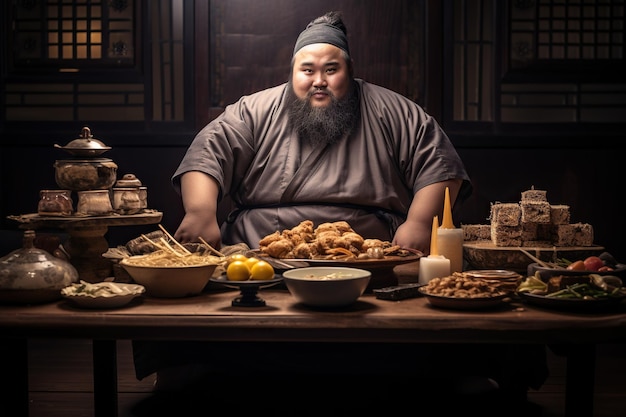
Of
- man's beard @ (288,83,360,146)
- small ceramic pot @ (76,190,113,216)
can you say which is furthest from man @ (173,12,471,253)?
small ceramic pot @ (76,190,113,216)

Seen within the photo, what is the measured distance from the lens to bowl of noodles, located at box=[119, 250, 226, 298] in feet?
7.87

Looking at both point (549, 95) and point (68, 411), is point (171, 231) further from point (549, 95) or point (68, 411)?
point (549, 95)

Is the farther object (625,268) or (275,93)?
(275,93)

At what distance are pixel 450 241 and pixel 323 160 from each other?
1.41m

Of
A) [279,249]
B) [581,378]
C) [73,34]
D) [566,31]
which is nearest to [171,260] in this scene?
[279,249]

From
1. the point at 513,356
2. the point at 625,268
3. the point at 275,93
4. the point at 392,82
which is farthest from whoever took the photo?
the point at 392,82

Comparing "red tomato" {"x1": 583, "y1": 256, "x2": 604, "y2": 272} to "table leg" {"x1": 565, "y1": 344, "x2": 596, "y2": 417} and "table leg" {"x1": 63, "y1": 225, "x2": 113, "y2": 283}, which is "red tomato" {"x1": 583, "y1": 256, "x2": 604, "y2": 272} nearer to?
"table leg" {"x1": 565, "y1": 344, "x2": 596, "y2": 417}

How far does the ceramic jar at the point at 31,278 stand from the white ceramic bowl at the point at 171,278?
0.19m

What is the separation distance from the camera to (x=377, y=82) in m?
5.48

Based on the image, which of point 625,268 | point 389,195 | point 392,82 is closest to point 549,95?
point 392,82

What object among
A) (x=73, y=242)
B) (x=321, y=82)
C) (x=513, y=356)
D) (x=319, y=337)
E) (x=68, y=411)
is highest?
(x=321, y=82)

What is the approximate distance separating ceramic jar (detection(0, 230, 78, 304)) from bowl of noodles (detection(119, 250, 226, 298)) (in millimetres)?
191

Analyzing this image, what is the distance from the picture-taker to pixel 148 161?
5.51 metres

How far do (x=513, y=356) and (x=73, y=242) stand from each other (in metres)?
1.80
